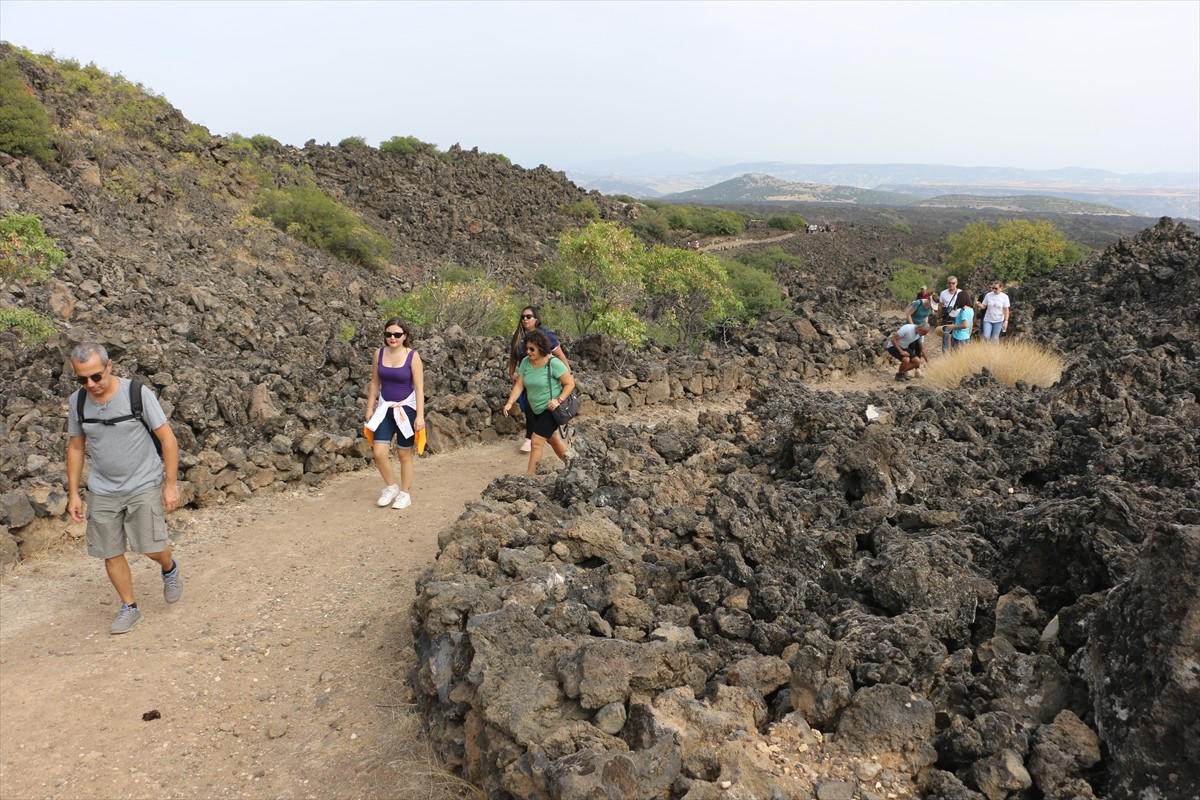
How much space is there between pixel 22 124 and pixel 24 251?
924 cm

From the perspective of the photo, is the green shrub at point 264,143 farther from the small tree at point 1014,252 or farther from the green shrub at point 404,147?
the small tree at point 1014,252

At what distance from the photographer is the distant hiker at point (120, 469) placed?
455 cm

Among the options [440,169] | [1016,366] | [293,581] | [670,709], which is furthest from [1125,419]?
[440,169]

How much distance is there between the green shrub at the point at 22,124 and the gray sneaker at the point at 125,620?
16.7 metres

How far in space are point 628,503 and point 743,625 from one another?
5.99ft

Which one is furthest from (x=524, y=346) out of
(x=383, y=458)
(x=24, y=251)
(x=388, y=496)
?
(x=24, y=251)

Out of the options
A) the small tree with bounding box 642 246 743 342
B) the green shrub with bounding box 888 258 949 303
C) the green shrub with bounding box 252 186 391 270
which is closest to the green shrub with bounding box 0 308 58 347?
the small tree with bounding box 642 246 743 342

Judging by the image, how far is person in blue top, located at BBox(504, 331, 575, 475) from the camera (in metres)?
6.70

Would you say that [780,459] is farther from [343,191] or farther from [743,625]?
[343,191]

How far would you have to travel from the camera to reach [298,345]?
34.7 ft

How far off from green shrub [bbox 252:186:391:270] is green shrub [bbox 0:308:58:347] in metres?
16.1

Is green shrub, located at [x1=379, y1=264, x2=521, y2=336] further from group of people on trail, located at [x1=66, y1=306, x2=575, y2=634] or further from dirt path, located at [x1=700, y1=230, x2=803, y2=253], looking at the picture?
dirt path, located at [x1=700, y1=230, x2=803, y2=253]

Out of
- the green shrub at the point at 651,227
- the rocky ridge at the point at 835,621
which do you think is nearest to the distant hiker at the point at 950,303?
the rocky ridge at the point at 835,621

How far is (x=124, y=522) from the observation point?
15.9ft
